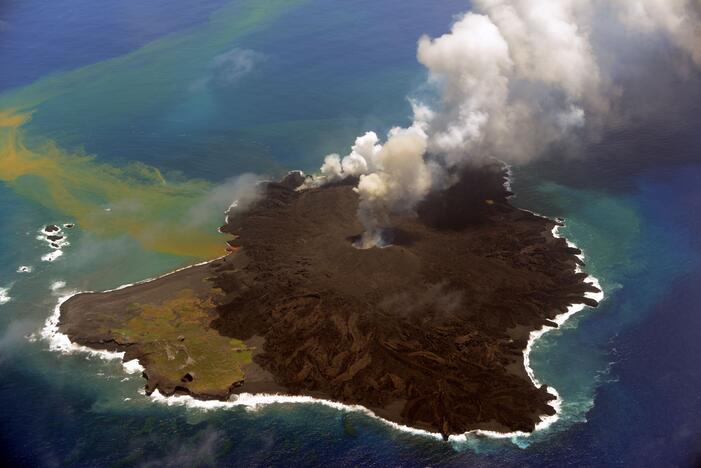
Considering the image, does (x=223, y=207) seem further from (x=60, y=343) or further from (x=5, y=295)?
(x=60, y=343)

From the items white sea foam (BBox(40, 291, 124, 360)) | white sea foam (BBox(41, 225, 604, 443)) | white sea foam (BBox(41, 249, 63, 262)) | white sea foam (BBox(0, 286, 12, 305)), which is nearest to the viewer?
white sea foam (BBox(41, 225, 604, 443))

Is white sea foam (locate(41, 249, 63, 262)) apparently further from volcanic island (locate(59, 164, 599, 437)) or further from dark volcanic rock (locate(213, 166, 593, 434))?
dark volcanic rock (locate(213, 166, 593, 434))

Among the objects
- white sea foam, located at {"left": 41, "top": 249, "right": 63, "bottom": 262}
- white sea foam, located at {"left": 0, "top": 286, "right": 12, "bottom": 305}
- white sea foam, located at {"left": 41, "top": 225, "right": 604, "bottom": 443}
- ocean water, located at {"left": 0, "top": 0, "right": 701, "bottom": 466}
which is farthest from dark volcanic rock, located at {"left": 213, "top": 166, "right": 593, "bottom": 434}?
white sea foam, located at {"left": 0, "top": 286, "right": 12, "bottom": 305}

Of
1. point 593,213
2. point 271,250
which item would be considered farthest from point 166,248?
point 593,213

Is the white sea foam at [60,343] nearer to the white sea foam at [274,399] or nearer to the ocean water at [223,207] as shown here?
the white sea foam at [274,399]

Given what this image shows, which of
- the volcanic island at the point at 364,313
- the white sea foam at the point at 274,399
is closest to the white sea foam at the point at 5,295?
the white sea foam at the point at 274,399

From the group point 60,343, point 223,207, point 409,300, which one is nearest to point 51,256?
point 60,343

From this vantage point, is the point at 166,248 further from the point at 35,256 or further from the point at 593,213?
the point at 593,213
